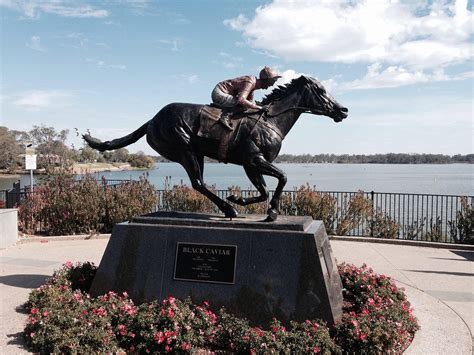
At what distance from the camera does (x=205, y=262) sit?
565cm

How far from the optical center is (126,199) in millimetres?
12883

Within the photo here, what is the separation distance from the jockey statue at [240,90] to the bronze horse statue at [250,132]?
0.15 meters

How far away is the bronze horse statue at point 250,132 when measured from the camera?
6078 millimetres

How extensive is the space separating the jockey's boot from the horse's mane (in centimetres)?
72

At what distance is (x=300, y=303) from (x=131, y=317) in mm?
2044

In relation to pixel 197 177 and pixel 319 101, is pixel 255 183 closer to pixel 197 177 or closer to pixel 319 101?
pixel 197 177

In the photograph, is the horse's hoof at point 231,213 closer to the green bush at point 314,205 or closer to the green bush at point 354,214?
the green bush at point 314,205

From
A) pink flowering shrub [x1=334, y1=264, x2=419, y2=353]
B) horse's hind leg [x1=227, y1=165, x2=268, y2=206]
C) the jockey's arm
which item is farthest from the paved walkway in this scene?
the jockey's arm

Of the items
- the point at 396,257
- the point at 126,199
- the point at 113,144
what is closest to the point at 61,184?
the point at 126,199

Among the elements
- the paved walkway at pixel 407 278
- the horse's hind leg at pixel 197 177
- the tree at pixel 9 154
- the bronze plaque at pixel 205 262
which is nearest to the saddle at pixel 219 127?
the horse's hind leg at pixel 197 177

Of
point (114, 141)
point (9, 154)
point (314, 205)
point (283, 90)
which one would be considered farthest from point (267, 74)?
point (9, 154)

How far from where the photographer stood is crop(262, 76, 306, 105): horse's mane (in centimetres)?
635

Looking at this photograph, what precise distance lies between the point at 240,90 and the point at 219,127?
0.65 m

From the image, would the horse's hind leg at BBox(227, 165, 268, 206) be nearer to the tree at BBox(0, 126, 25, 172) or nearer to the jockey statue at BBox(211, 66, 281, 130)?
the jockey statue at BBox(211, 66, 281, 130)
